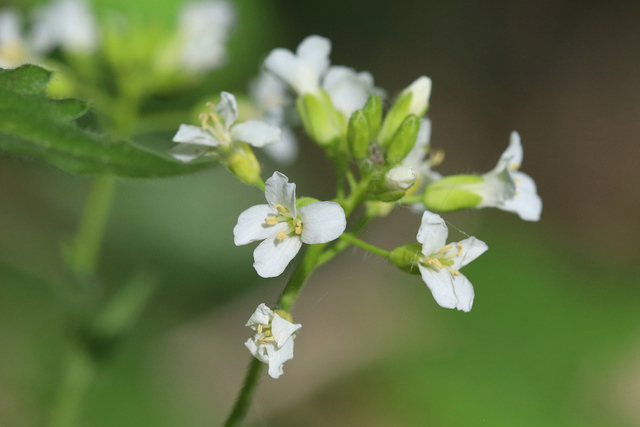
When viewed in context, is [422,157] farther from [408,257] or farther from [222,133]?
[222,133]

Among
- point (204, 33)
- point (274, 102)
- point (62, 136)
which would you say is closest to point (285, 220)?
point (62, 136)

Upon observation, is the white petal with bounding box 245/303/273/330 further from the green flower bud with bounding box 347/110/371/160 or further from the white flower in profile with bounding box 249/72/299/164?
the white flower in profile with bounding box 249/72/299/164

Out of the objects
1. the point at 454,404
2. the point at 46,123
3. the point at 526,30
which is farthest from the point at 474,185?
the point at 526,30

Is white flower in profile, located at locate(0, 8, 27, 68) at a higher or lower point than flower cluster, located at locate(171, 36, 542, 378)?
lower

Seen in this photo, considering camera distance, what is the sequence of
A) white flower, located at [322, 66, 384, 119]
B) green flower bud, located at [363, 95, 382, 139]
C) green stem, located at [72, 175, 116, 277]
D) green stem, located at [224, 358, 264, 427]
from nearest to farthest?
1. green stem, located at [224, 358, 264, 427]
2. green flower bud, located at [363, 95, 382, 139]
3. white flower, located at [322, 66, 384, 119]
4. green stem, located at [72, 175, 116, 277]

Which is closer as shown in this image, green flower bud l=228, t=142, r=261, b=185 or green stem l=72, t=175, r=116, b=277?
green flower bud l=228, t=142, r=261, b=185

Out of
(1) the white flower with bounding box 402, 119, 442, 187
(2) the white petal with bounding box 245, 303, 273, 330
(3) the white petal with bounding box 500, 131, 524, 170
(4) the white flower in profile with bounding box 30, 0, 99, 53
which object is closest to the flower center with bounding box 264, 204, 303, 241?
(2) the white petal with bounding box 245, 303, 273, 330

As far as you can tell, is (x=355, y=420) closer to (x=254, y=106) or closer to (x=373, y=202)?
(x=254, y=106)

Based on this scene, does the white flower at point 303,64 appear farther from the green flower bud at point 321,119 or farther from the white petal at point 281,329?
the white petal at point 281,329
